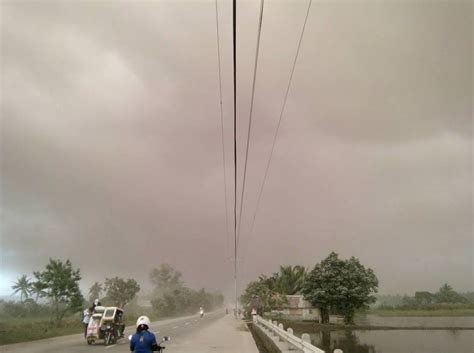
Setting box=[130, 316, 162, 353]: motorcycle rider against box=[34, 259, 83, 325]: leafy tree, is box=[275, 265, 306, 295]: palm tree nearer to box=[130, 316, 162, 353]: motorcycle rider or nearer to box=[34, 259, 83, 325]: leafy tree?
box=[34, 259, 83, 325]: leafy tree

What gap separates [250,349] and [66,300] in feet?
93.3

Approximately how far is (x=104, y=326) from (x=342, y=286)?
108 feet

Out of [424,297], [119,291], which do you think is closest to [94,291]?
[119,291]

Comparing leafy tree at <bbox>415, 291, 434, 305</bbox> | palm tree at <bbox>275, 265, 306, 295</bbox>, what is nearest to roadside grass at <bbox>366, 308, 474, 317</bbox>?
leafy tree at <bbox>415, 291, 434, 305</bbox>

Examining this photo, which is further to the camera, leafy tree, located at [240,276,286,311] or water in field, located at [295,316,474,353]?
leafy tree, located at [240,276,286,311]

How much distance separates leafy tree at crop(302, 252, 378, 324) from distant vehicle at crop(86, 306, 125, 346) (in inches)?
1217

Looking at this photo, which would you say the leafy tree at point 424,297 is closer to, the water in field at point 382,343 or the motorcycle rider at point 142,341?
the water in field at point 382,343

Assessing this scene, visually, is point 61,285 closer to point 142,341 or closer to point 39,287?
point 39,287

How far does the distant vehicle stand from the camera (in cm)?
2262

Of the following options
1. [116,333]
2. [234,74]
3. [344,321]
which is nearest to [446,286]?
[344,321]

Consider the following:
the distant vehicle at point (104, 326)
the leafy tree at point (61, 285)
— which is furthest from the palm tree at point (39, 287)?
the distant vehicle at point (104, 326)

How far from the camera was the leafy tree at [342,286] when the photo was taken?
4931cm

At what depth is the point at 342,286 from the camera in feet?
162

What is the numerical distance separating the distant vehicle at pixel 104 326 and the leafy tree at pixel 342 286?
30899mm
